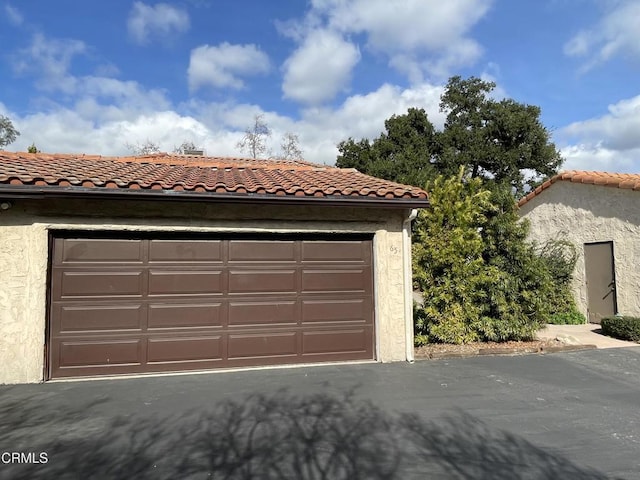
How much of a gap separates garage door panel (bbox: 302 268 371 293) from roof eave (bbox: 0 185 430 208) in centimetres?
120

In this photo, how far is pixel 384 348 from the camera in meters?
7.33

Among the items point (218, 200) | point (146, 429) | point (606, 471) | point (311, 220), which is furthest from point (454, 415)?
point (218, 200)

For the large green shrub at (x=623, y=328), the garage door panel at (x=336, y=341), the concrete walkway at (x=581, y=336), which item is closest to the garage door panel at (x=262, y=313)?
the garage door panel at (x=336, y=341)

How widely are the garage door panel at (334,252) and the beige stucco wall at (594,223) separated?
24.1ft

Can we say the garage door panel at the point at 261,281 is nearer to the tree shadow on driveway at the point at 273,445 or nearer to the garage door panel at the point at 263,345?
the garage door panel at the point at 263,345

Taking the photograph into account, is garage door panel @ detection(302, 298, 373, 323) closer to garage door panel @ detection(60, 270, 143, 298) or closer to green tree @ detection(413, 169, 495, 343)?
green tree @ detection(413, 169, 495, 343)

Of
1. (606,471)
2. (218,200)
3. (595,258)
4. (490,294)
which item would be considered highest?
(218,200)

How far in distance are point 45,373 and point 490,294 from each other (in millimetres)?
7673

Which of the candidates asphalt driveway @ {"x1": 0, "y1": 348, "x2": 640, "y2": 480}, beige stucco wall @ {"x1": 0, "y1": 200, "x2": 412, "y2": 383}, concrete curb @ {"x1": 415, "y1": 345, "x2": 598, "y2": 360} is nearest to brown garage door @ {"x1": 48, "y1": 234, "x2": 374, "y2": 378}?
beige stucco wall @ {"x1": 0, "y1": 200, "x2": 412, "y2": 383}

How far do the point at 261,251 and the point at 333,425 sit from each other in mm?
3361

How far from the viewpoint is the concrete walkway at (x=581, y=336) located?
8.67m

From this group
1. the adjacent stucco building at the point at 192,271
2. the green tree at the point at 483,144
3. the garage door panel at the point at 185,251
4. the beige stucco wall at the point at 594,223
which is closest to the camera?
the adjacent stucco building at the point at 192,271

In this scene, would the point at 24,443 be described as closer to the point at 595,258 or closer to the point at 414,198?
the point at 414,198

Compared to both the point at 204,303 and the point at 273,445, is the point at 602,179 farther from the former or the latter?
the point at 273,445
